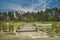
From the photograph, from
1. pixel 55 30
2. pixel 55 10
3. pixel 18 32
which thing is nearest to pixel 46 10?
pixel 55 10

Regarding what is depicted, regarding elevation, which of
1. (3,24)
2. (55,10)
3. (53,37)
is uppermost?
(55,10)

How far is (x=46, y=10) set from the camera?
4.86 m

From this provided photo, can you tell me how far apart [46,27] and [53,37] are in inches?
11.4

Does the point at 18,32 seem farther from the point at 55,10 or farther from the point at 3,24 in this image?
the point at 55,10

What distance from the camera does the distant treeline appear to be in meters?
4.82

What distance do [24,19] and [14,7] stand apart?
368 mm

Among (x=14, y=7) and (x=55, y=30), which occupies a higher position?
(x=14, y=7)

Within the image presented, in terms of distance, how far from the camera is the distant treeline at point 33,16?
4.82m

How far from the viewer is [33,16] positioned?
Answer: 4867mm

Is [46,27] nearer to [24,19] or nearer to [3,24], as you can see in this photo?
[24,19]

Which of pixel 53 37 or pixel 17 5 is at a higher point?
pixel 17 5

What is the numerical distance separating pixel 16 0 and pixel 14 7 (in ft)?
0.56

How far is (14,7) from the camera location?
481 centimetres

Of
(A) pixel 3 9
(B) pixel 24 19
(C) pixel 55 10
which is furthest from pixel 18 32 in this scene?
(C) pixel 55 10
